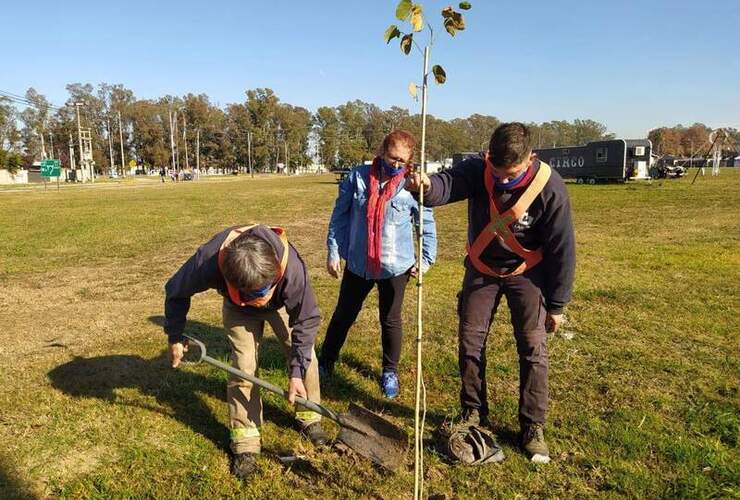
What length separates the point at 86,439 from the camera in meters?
3.48

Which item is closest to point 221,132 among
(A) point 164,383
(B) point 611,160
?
(B) point 611,160

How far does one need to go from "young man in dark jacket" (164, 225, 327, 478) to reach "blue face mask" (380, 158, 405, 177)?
960mm

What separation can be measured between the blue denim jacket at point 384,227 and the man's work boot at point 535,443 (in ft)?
4.26

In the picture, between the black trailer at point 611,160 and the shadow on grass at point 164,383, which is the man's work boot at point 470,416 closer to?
the shadow on grass at point 164,383

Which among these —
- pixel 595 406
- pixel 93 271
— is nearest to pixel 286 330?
pixel 595 406

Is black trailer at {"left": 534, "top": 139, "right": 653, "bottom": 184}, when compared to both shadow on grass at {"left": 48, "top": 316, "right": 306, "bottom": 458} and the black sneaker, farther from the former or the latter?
shadow on grass at {"left": 48, "top": 316, "right": 306, "bottom": 458}

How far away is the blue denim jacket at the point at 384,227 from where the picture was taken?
379 centimetres

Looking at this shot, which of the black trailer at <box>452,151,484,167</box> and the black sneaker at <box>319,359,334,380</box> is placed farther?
the black sneaker at <box>319,359,334,380</box>

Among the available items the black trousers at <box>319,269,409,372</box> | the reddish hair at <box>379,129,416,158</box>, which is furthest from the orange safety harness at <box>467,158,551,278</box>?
the black trousers at <box>319,269,409,372</box>

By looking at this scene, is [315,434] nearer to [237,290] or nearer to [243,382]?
[243,382]

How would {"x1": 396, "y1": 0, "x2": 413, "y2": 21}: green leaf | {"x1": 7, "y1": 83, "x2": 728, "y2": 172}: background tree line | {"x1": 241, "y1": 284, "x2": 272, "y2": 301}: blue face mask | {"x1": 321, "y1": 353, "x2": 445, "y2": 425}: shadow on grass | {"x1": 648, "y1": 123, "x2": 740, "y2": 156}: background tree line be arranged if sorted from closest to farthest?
{"x1": 396, "y1": 0, "x2": 413, "y2": 21}: green leaf, {"x1": 241, "y1": 284, "x2": 272, "y2": 301}: blue face mask, {"x1": 321, "y1": 353, "x2": 445, "y2": 425}: shadow on grass, {"x1": 7, "y1": 83, "x2": 728, "y2": 172}: background tree line, {"x1": 648, "y1": 123, "x2": 740, "y2": 156}: background tree line

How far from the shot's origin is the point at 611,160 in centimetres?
3575

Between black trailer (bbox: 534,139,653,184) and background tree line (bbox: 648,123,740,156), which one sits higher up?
background tree line (bbox: 648,123,740,156)

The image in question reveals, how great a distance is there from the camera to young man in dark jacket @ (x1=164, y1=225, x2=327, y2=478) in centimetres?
254
